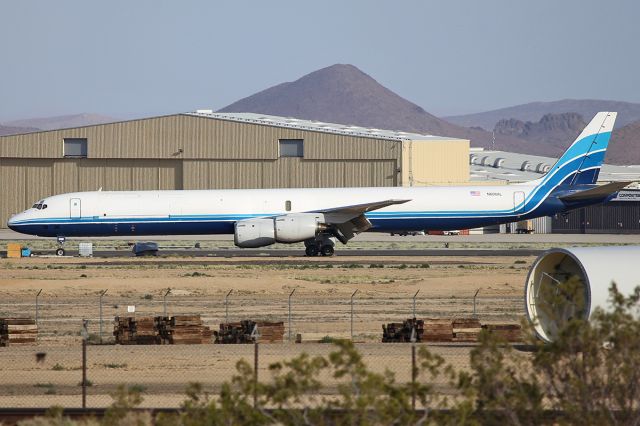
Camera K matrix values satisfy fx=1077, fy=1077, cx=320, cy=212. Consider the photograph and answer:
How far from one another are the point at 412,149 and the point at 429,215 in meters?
28.0

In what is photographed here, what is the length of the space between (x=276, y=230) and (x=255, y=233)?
3.33 feet

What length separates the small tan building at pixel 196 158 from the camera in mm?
80000

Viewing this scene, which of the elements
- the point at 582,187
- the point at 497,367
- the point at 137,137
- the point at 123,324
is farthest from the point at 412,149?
the point at 497,367

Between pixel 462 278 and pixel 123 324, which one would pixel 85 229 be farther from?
pixel 123 324

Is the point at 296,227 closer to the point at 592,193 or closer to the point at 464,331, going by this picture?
the point at 592,193

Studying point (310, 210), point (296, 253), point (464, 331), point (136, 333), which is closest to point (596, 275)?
point (464, 331)

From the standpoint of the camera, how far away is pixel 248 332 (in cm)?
2789

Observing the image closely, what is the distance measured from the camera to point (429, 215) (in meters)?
52.9

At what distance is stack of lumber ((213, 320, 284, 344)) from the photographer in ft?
90.3

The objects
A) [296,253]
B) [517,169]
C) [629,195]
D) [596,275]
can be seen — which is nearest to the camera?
[596,275]

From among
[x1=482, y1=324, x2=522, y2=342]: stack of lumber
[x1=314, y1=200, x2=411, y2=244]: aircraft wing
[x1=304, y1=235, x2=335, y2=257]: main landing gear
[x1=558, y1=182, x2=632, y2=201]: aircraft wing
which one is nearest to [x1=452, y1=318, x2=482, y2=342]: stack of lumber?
[x1=482, y1=324, x2=522, y2=342]: stack of lumber

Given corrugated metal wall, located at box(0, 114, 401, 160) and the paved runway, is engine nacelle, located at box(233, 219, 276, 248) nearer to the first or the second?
the paved runway

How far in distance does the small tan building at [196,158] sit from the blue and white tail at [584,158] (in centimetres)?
2341

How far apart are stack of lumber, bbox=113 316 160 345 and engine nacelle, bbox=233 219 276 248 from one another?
22.1 meters
